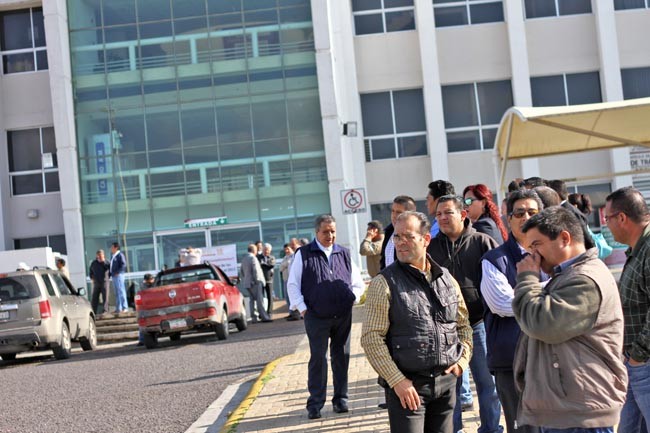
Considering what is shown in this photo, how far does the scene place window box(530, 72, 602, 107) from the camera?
1315 inches

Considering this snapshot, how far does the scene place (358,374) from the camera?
12.3 m

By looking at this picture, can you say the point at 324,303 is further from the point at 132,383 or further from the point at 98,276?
the point at 98,276

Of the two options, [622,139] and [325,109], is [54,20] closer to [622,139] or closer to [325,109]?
[325,109]

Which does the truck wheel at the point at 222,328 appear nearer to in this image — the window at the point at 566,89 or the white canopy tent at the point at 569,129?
the white canopy tent at the point at 569,129

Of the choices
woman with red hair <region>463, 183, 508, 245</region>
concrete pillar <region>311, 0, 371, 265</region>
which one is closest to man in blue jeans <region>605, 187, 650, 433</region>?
woman with red hair <region>463, 183, 508, 245</region>

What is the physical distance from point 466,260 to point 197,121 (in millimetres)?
26318

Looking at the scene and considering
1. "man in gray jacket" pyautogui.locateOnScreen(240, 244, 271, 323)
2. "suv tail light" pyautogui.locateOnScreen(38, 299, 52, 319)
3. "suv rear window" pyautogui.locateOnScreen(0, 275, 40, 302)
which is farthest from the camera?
"man in gray jacket" pyautogui.locateOnScreen(240, 244, 271, 323)

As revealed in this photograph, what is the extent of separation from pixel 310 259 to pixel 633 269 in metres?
4.76

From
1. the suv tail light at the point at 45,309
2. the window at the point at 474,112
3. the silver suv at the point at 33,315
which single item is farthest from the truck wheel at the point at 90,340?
the window at the point at 474,112

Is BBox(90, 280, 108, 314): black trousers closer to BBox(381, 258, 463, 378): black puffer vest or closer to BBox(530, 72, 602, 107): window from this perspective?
BBox(530, 72, 602, 107): window

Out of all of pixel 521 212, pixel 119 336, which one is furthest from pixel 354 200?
pixel 521 212

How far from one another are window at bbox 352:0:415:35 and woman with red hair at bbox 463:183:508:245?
26434 millimetres

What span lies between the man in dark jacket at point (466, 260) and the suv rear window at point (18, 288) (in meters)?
13.9

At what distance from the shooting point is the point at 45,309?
19531 mm
